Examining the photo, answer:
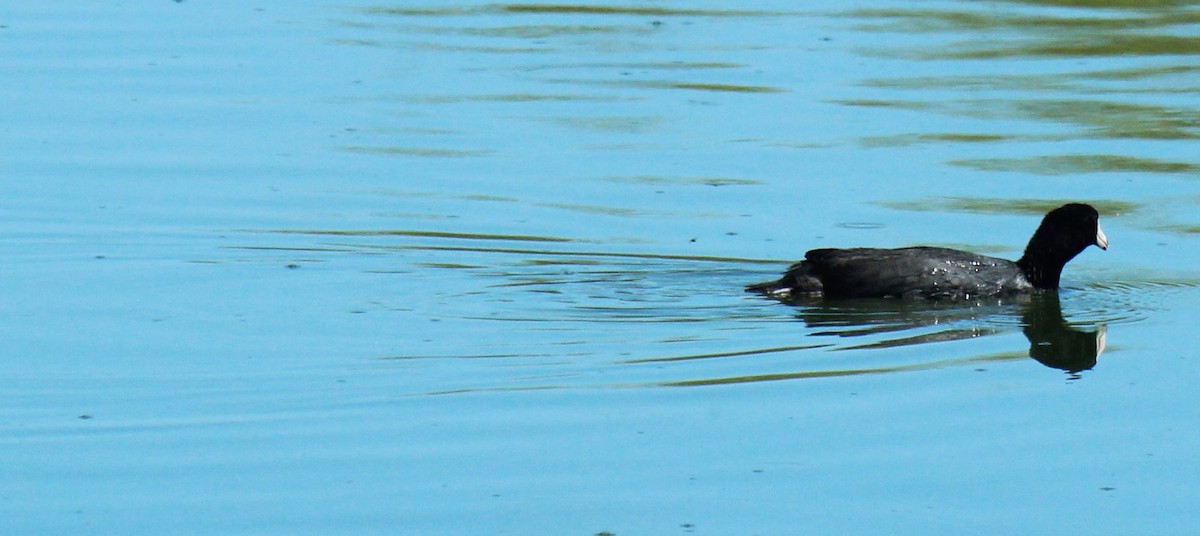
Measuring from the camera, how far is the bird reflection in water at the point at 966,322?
9.56 metres

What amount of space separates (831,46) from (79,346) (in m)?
8.96

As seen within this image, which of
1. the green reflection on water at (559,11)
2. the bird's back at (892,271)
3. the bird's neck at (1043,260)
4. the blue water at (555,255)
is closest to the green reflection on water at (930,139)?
the blue water at (555,255)

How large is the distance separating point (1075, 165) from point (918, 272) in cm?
322

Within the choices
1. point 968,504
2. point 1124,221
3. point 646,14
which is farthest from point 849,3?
point 968,504

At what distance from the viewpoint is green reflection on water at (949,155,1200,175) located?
1316 centimetres

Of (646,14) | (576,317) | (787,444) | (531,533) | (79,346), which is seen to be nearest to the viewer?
(531,533)

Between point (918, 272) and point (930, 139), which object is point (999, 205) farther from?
point (918, 272)

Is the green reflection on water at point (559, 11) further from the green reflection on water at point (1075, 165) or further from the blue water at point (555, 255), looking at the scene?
the green reflection on water at point (1075, 165)

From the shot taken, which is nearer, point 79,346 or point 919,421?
point 919,421

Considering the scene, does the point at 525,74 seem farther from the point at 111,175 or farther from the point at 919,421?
the point at 919,421

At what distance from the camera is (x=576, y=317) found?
32.2 feet

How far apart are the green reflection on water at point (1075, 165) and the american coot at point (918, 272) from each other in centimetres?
236

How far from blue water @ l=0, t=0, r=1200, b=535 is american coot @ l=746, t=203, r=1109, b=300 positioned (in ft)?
0.47

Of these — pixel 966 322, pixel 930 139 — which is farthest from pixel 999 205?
pixel 966 322
